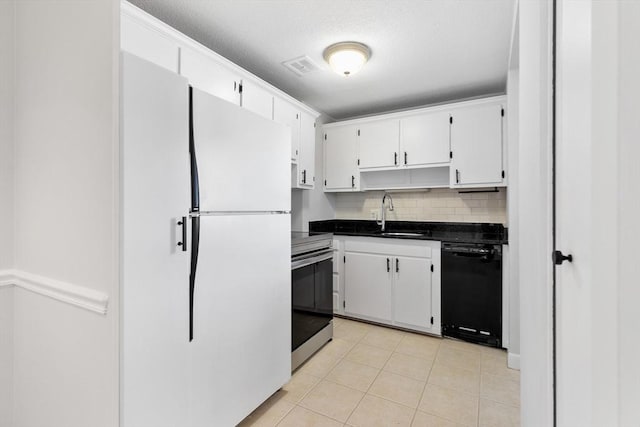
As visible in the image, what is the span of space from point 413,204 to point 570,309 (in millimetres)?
2990

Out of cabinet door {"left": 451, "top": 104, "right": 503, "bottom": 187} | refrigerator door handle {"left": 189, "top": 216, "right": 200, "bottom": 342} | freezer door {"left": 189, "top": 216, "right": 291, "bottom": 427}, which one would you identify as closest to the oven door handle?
freezer door {"left": 189, "top": 216, "right": 291, "bottom": 427}

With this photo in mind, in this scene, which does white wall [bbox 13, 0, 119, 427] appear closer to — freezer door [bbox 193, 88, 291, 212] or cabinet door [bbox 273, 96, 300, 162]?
freezer door [bbox 193, 88, 291, 212]

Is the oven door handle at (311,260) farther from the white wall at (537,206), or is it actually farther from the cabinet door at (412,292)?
the white wall at (537,206)

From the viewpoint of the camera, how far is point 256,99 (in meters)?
2.47

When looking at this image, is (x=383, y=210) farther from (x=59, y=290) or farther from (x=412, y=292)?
(x=59, y=290)

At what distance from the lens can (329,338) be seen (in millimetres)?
2842

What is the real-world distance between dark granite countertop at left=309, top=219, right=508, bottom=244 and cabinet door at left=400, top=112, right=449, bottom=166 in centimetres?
76

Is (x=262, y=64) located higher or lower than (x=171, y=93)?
higher

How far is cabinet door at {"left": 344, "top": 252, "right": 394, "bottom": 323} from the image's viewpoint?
3.17 meters

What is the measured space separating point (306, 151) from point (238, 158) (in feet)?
5.38

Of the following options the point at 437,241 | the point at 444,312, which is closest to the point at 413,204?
the point at 437,241

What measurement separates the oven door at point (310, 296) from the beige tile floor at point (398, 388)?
0.84ft

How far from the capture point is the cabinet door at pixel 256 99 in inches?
93.2

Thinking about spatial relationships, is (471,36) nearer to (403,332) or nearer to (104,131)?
(104,131)
